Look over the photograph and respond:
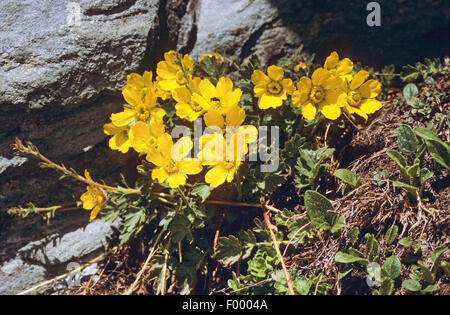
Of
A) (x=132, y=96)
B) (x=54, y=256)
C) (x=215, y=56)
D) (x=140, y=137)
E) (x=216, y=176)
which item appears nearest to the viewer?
(x=216, y=176)

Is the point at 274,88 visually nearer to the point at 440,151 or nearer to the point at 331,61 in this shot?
the point at 331,61

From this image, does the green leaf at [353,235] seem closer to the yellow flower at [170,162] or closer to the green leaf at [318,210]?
the green leaf at [318,210]

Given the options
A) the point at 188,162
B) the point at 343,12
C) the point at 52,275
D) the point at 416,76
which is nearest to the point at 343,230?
the point at 188,162

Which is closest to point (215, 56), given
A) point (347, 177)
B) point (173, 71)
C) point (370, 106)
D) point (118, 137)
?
point (173, 71)

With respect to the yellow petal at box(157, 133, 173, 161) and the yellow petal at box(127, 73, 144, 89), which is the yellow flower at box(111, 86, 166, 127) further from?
the yellow petal at box(157, 133, 173, 161)

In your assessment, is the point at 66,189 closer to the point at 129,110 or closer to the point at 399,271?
the point at 129,110

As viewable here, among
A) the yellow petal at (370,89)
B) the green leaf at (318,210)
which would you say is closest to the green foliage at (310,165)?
the green leaf at (318,210)
